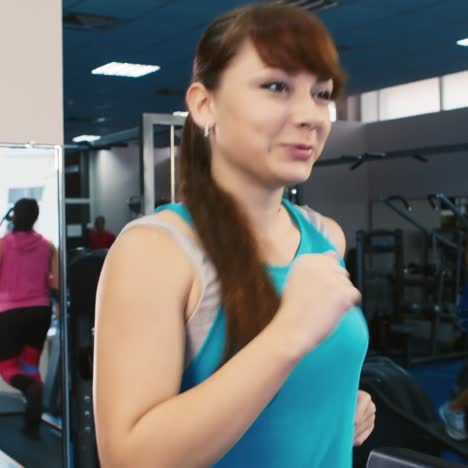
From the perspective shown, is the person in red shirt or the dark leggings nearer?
the dark leggings

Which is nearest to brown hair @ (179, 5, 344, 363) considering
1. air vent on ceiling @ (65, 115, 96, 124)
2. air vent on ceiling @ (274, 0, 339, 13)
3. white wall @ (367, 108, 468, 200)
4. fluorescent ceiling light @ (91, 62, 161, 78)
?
air vent on ceiling @ (274, 0, 339, 13)

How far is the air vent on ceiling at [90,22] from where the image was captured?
247 inches

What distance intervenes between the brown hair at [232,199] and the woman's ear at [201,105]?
0.03 ft

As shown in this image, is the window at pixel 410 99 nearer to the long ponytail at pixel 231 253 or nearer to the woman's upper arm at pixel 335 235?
the woman's upper arm at pixel 335 235

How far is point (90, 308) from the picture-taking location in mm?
2936

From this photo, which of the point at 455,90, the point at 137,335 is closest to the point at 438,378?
the point at 455,90

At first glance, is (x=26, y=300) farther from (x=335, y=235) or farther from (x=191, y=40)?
(x=191, y=40)

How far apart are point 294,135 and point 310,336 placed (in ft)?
0.69

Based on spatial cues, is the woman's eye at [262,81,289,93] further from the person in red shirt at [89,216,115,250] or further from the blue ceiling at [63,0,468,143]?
the person in red shirt at [89,216,115,250]

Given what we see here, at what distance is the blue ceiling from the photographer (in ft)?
19.9

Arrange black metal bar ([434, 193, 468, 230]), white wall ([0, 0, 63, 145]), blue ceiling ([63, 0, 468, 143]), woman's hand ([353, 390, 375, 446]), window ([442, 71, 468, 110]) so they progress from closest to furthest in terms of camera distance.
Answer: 1. woman's hand ([353, 390, 375, 446])
2. white wall ([0, 0, 63, 145])
3. blue ceiling ([63, 0, 468, 143])
4. black metal bar ([434, 193, 468, 230])
5. window ([442, 71, 468, 110])

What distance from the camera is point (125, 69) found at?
27.7 feet

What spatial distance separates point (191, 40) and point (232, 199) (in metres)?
6.63

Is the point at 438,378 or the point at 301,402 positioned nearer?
the point at 301,402
